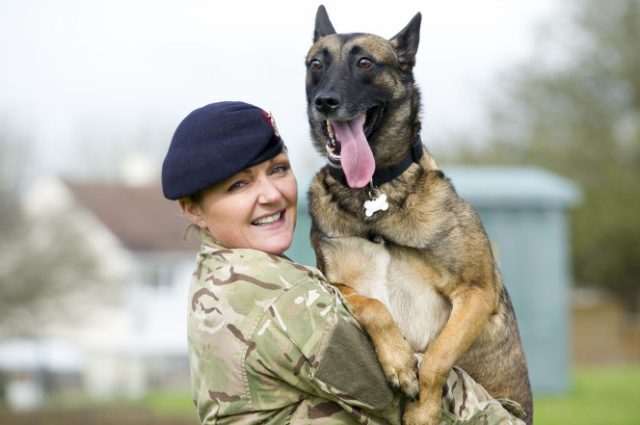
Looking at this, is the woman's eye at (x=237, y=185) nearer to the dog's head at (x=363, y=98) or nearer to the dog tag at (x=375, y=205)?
the dog's head at (x=363, y=98)

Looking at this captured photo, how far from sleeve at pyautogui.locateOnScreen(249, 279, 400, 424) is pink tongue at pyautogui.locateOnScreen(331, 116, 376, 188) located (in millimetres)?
641

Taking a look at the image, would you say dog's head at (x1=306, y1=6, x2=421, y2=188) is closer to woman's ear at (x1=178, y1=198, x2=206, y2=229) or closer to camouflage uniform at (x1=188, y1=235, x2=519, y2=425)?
woman's ear at (x1=178, y1=198, x2=206, y2=229)

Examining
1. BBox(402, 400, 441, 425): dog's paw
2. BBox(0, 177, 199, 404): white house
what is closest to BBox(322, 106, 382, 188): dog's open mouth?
BBox(402, 400, 441, 425): dog's paw

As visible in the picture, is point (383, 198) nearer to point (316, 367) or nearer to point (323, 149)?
Answer: point (323, 149)

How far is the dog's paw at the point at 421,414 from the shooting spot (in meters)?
2.95

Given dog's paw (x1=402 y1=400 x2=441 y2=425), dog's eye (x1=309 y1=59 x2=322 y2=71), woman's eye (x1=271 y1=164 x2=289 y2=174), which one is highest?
dog's eye (x1=309 y1=59 x2=322 y2=71)

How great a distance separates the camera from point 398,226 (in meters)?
3.42

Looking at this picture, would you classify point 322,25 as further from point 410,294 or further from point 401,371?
point 401,371

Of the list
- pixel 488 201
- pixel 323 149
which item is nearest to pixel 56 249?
pixel 488 201

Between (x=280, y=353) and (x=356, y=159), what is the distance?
0.92 m

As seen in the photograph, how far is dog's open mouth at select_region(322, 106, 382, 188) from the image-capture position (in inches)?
132

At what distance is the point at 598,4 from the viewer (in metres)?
25.2

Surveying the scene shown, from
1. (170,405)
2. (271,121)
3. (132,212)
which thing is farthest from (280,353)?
(132,212)

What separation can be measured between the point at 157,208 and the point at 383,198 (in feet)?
103
